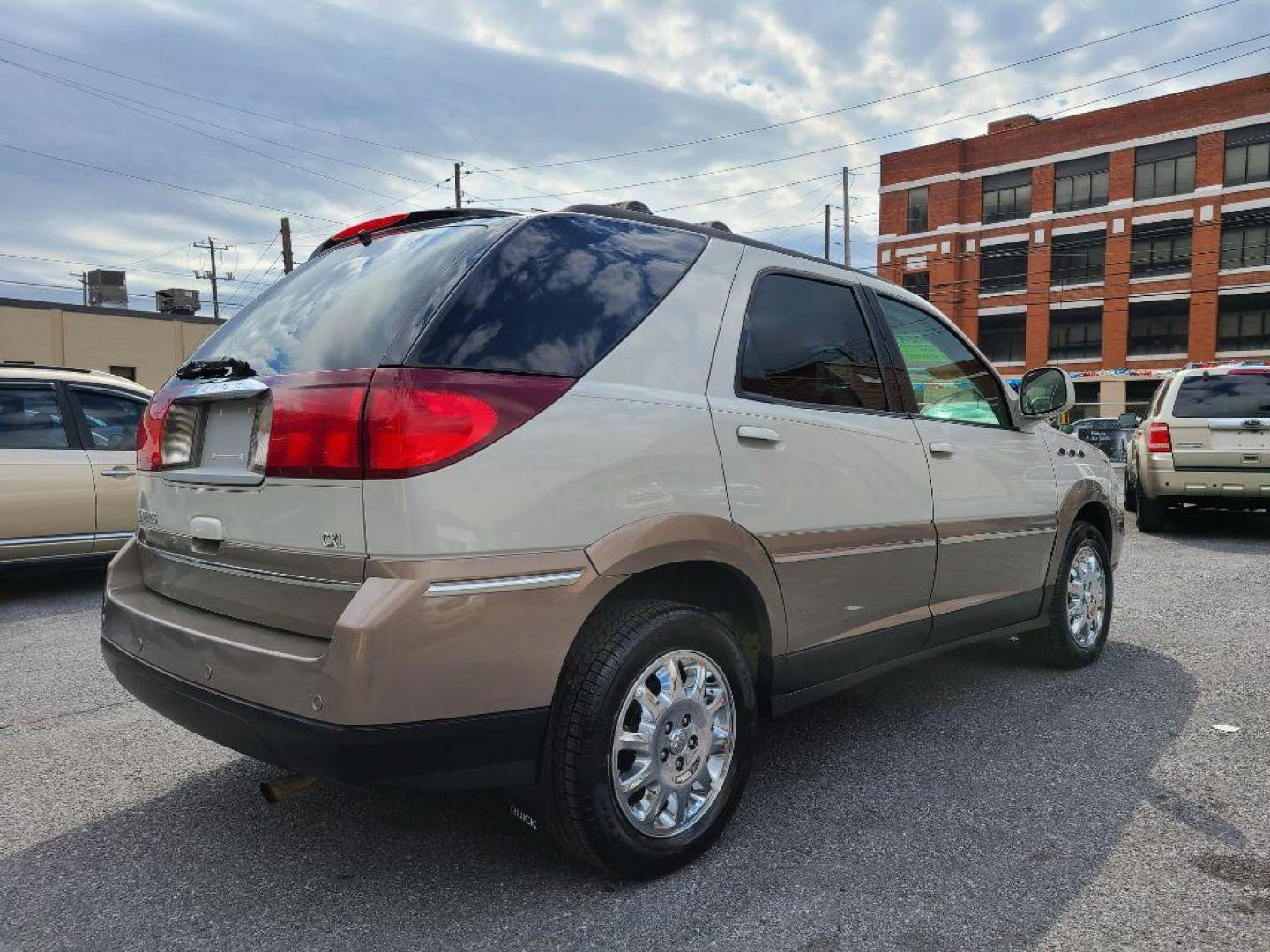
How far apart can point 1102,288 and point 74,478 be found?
4649 cm

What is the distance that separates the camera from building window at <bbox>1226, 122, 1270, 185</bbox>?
39.4 metres

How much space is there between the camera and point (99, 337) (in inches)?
1259

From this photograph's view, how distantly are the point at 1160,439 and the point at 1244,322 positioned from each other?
38.6 m

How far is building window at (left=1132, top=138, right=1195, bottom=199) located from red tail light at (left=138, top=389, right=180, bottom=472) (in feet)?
159

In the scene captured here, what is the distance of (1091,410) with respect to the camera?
44.6m

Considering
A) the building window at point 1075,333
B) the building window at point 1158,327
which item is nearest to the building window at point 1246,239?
the building window at point 1158,327

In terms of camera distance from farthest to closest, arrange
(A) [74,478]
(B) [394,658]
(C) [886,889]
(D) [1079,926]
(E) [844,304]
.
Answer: (A) [74,478] < (E) [844,304] < (C) [886,889] < (D) [1079,926] < (B) [394,658]

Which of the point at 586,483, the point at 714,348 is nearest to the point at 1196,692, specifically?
the point at 714,348

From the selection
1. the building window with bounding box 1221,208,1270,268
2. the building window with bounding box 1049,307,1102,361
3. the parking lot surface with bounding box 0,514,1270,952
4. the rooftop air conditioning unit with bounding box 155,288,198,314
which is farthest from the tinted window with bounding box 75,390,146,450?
the building window with bounding box 1221,208,1270,268

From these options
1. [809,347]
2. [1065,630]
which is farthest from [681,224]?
[1065,630]

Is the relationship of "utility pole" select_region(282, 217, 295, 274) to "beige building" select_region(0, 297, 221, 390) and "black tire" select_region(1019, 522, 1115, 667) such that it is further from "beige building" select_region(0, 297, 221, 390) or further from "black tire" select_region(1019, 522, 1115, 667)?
"black tire" select_region(1019, 522, 1115, 667)

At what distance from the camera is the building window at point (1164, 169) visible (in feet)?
135

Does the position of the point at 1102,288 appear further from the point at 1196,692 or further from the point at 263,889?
the point at 263,889

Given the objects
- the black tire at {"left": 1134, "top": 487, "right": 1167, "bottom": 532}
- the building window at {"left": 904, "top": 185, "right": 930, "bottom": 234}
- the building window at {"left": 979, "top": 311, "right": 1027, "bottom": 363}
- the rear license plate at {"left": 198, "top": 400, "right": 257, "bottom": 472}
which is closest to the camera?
the rear license plate at {"left": 198, "top": 400, "right": 257, "bottom": 472}
